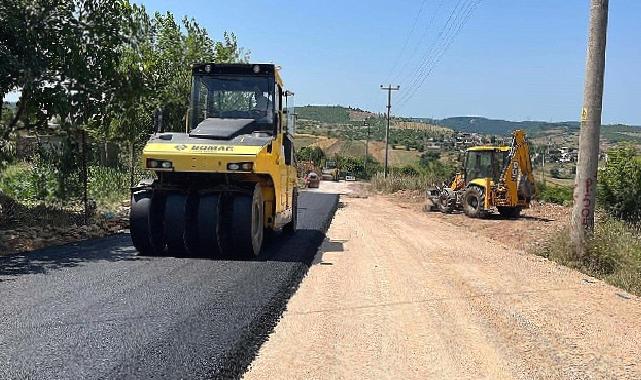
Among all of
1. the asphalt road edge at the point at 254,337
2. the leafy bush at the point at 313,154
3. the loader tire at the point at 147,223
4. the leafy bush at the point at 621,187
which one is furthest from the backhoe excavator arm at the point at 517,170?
the leafy bush at the point at 313,154

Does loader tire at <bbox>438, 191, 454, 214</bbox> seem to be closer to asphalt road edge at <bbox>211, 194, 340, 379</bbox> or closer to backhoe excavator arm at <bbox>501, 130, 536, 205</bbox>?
backhoe excavator arm at <bbox>501, 130, 536, 205</bbox>

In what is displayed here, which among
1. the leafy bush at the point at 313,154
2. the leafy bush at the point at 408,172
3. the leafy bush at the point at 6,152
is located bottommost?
the leafy bush at the point at 313,154

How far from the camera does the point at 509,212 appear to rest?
843 inches

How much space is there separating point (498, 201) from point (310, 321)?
51.1 ft

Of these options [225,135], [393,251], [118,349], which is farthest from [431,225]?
[118,349]

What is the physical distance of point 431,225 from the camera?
61.5 feet

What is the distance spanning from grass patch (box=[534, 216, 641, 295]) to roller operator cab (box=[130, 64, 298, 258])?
16.2 feet

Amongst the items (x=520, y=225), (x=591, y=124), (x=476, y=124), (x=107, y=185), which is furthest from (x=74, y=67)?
(x=476, y=124)

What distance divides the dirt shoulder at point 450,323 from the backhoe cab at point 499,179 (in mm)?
10081

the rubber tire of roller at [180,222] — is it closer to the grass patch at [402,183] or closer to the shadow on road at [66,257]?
the shadow on road at [66,257]

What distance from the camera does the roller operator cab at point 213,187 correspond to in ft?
30.0

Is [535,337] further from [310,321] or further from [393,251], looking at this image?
[393,251]

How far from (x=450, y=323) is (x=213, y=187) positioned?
4.50 meters

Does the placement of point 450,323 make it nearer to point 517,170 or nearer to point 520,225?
point 520,225
